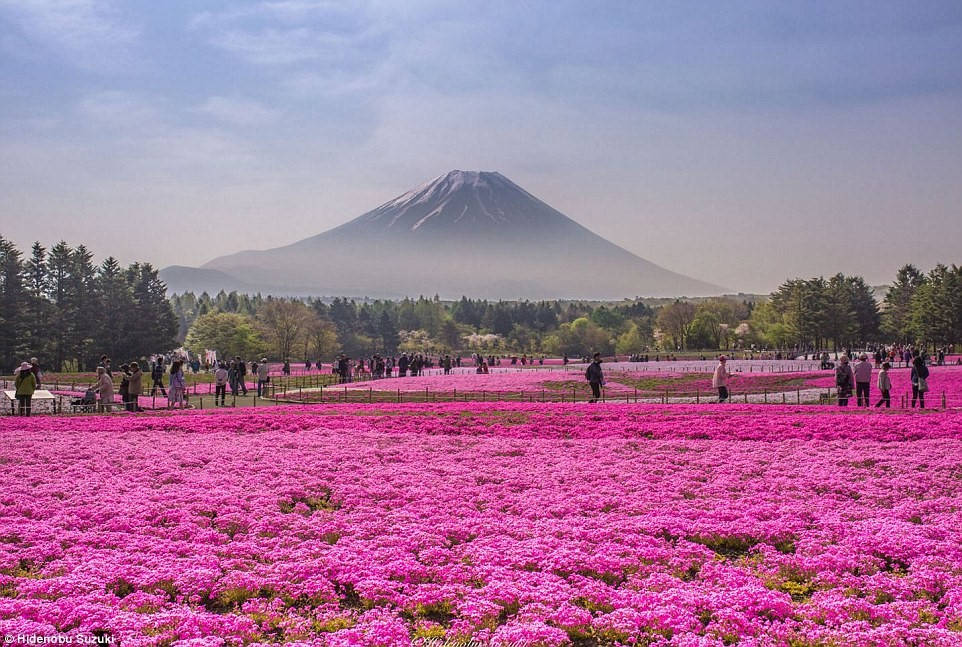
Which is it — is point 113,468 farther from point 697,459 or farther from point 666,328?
point 666,328

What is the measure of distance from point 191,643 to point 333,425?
58.2 ft

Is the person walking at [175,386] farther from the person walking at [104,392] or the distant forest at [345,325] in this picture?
the distant forest at [345,325]

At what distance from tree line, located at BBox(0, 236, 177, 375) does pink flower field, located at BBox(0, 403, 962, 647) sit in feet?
231

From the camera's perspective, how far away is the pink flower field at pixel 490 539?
8.41 metres

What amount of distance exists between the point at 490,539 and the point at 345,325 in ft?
567

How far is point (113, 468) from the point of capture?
17.3 meters

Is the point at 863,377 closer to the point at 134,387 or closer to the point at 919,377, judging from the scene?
the point at 919,377

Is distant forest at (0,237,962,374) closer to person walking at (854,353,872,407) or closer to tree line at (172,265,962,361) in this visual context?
tree line at (172,265,962,361)

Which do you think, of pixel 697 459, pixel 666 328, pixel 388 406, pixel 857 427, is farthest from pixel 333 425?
pixel 666 328

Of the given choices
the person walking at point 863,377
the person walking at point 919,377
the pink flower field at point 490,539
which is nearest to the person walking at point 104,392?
the pink flower field at point 490,539

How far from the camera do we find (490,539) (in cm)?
1162

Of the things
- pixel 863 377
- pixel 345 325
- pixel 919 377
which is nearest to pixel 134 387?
pixel 863 377

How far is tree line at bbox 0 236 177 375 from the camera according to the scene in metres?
82.1

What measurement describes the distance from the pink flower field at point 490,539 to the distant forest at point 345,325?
77021 millimetres
